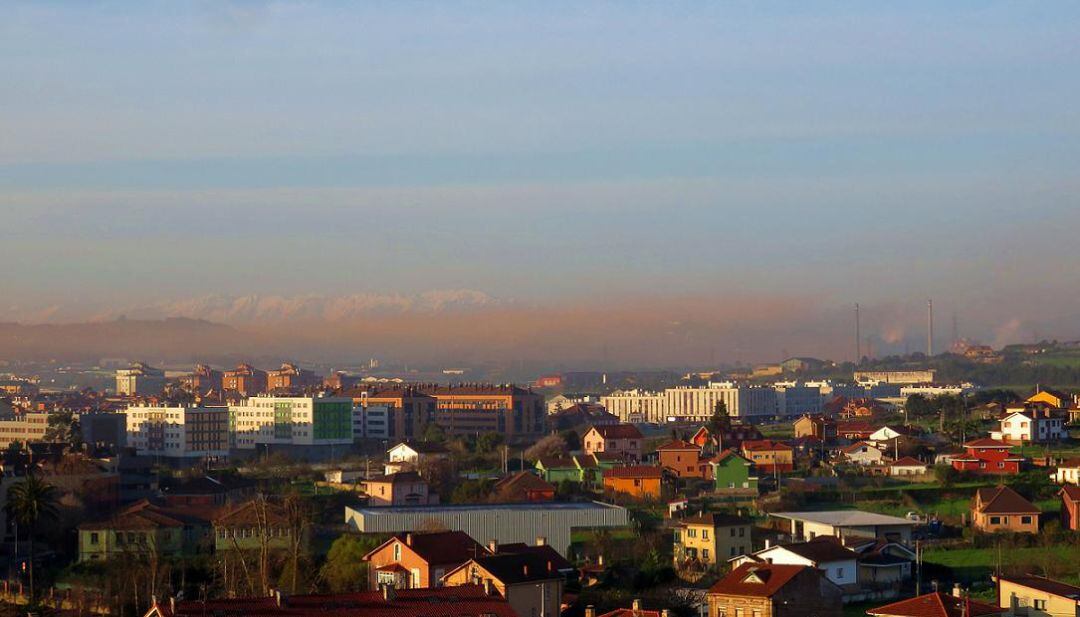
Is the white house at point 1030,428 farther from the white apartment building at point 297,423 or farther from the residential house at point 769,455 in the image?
the white apartment building at point 297,423

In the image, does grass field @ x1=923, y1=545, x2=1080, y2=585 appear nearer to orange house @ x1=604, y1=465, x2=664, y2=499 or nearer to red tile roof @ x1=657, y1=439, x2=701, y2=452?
orange house @ x1=604, y1=465, x2=664, y2=499

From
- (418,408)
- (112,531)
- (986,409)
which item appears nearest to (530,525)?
(112,531)

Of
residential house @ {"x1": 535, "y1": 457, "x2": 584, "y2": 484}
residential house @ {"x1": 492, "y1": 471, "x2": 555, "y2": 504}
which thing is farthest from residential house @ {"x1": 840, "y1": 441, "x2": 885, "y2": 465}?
residential house @ {"x1": 492, "y1": 471, "x2": 555, "y2": 504}

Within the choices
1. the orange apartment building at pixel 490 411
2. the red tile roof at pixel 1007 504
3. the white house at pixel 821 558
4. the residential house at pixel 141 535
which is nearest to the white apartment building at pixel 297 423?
the orange apartment building at pixel 490 411

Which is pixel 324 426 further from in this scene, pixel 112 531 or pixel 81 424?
pixel 112 531

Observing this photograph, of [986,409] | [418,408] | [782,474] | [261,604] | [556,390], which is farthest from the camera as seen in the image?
[556,390]
